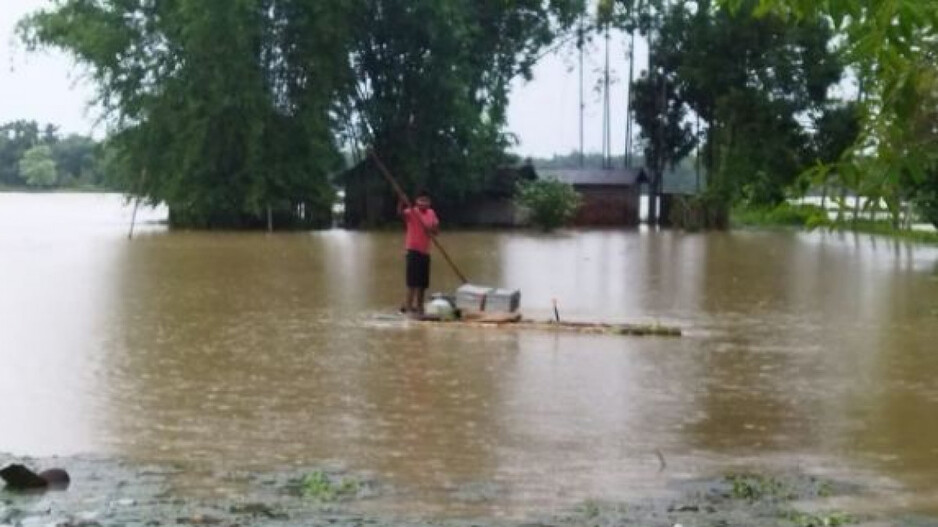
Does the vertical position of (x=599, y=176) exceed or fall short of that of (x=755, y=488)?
it exceeds it

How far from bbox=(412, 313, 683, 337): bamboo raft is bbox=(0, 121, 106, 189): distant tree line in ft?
339

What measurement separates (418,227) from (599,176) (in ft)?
147

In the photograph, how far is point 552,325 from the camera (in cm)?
1709

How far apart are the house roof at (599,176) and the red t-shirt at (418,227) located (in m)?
41.9

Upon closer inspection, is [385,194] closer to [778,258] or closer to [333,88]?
[333,88]

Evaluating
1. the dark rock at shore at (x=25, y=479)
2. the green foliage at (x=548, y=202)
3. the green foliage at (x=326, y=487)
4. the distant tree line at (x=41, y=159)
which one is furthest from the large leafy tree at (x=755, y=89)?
the distant tree line at (x=41, y=159)

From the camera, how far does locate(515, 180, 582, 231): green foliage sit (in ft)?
180

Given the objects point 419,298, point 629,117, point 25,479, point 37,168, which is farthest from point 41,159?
point 25,479

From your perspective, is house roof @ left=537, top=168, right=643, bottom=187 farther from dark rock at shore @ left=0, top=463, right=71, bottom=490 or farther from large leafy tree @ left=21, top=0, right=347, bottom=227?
dark rock at shore @ left=0, top=463, right=71, bottom=490

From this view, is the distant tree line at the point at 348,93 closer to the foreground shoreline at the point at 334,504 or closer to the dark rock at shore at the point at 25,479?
the foreground shoreline at the point at 334,504

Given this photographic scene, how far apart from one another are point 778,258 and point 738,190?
2192cm

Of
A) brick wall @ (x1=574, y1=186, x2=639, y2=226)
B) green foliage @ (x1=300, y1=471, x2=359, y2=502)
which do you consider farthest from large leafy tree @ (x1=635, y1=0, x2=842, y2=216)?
green foliage @ (x1=300, y1=471, x2=359, y2=502)

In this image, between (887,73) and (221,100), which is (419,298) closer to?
(887,73)

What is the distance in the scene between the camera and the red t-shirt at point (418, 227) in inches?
721
